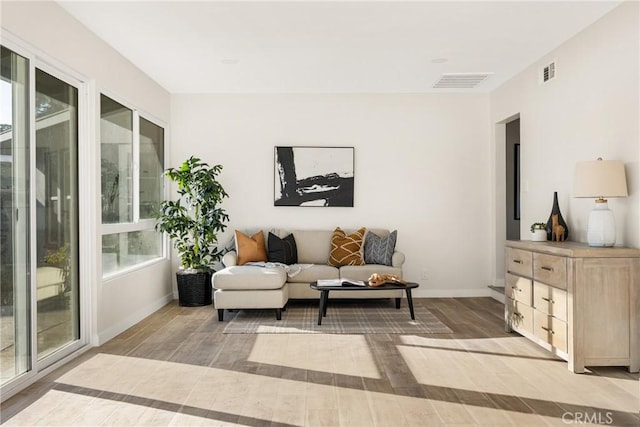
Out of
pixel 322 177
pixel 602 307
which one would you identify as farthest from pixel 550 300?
pixel 322 177

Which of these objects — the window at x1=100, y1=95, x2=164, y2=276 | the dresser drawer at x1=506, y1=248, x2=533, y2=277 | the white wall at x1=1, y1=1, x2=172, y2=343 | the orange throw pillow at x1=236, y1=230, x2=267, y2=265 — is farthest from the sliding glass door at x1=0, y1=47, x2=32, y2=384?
the dresser drawer at x1=506, y1=248, x2=533, y2=277

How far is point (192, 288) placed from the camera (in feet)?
20.8

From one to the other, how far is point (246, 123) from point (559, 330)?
4515mm

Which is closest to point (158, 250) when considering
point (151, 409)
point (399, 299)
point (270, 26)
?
point (399, 299)

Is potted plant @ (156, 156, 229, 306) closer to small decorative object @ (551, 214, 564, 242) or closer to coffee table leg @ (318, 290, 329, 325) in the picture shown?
coffee table leg @ (318, 290, 329, 325)

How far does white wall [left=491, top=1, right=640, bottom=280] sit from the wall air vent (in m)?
0.06

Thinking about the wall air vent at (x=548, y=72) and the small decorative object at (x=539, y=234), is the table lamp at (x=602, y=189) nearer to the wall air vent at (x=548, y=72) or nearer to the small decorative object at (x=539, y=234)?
the small decorative object at (x=539, y=234)

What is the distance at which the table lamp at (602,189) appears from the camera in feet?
12.7

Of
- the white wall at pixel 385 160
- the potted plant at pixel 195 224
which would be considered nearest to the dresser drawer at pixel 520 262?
the white wall at pixel 385 160

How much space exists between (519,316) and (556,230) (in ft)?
2.62

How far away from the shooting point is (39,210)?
12.2 feet

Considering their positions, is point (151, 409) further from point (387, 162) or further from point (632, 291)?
point (387, 162)

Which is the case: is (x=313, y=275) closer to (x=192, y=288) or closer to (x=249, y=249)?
(x=249, y=249)

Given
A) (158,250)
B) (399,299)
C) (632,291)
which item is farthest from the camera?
(158,250)
